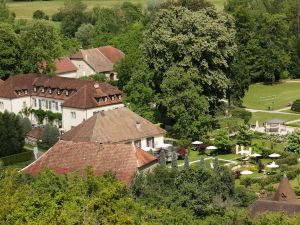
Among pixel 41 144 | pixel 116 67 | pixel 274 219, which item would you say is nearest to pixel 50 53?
pixel 116 67

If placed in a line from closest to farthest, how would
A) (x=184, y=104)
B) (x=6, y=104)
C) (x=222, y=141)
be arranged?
(x=222, y=141), (x=184, y=104), (x=6, y=104)

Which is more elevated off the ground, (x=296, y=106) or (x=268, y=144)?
(x=296, y=106)

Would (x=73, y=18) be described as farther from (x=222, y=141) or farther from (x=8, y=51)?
(x=222, y=141)

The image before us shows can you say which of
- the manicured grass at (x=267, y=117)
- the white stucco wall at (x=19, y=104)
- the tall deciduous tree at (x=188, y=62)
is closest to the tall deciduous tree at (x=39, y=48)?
the white stucco wall at (x=19, y=104)

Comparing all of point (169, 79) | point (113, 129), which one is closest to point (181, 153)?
point (113, 129)

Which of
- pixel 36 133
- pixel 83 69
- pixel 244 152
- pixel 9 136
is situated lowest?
pixel 244 152

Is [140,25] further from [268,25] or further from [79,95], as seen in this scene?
[79,95]

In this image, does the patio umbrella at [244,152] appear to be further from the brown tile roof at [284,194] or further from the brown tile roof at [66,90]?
the brown tile roof at [66,90]
